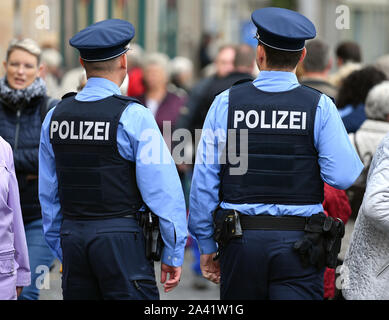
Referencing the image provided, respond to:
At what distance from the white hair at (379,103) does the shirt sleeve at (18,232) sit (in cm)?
253

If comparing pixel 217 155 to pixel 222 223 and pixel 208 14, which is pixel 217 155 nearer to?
pixel 222 223

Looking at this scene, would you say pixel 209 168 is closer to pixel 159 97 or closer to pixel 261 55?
pixel 261 55

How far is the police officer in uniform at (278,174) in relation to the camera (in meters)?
4.46

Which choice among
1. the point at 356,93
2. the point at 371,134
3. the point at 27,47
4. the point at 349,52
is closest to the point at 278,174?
the point at 371,134

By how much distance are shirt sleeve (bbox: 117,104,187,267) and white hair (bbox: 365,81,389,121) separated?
1920 millimetres

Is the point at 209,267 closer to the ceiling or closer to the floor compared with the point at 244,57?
closer to the floor

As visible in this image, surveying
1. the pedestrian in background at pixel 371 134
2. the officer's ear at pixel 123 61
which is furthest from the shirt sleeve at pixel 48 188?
the pedestrian in background at pixel 371 134

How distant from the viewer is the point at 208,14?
34.4 meters

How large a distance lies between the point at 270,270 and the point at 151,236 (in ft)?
2.00

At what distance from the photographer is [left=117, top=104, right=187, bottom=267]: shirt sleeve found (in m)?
4.47

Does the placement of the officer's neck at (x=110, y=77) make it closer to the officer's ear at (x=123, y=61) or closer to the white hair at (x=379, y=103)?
the officer's ear at (x=123, y=61)

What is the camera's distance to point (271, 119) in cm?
452
